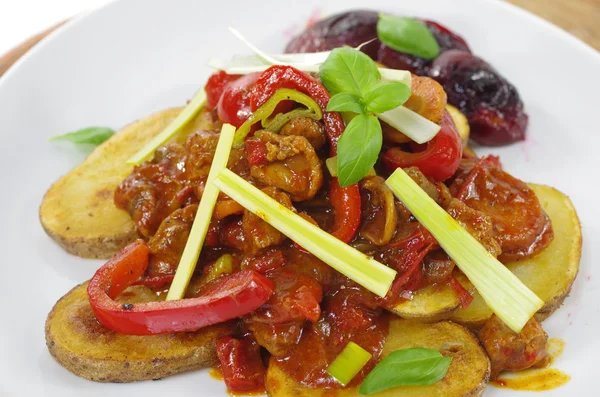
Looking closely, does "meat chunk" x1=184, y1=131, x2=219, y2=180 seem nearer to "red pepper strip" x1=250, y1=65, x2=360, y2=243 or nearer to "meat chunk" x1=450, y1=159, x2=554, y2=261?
"red pepper strip" x1=250, y1=65, x2=360, y2=243

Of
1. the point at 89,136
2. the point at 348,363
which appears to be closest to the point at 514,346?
the point at 348,363

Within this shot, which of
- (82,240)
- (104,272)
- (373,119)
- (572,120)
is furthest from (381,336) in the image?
(572,120)

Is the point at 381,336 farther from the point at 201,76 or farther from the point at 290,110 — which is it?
the point at 201,76

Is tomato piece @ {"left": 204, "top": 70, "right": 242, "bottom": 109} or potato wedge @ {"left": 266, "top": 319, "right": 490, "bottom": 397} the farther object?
tomato piece @ {"left": 204, "top": 70, "right": 242, "bottom": 109}

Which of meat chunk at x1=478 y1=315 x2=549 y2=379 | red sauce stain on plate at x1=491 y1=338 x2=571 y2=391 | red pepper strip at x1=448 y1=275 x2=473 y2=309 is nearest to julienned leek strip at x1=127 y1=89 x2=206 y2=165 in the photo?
red pepper strip at x1=448 y1=275 x2=473 y2=309

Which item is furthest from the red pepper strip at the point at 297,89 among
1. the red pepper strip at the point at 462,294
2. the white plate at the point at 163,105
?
the white plate at the point at 163,105

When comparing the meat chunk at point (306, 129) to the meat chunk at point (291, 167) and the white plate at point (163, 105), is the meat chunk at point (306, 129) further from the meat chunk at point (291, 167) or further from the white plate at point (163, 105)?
the white plate at point (163, 105)
